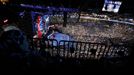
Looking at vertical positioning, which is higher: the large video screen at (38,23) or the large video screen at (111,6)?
the large video screen at (111,6)

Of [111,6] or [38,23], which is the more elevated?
[111,6]

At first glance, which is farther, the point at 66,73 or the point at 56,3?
the point at 56,3

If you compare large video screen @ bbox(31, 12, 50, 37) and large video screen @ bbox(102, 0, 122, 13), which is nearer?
large video screen @ bbox(31, 12, 50, 37)

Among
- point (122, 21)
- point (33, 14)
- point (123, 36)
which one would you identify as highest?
point (33, 14)

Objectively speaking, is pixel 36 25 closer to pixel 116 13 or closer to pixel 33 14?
pixel 33 14

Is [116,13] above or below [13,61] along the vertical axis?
above

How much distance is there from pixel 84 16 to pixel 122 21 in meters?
2.14

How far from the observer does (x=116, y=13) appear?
920cm

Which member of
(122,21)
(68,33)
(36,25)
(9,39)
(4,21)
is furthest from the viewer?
(122,21)

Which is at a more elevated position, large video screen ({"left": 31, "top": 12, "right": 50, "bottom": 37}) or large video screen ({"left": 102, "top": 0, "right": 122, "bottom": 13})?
large video screen ({"left": 102, "top": 0, "right": 122, "bottom": 13})

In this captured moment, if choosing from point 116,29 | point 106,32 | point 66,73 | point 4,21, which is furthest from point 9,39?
point 116,29

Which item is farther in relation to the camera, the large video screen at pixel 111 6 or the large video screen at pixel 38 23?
the large video screen at pixel 111 6

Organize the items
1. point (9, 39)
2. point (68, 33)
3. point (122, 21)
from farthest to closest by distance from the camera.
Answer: point (122, 21) < point (68, 33) < point (9, 39)

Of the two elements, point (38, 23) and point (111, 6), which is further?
point (111, 6)
